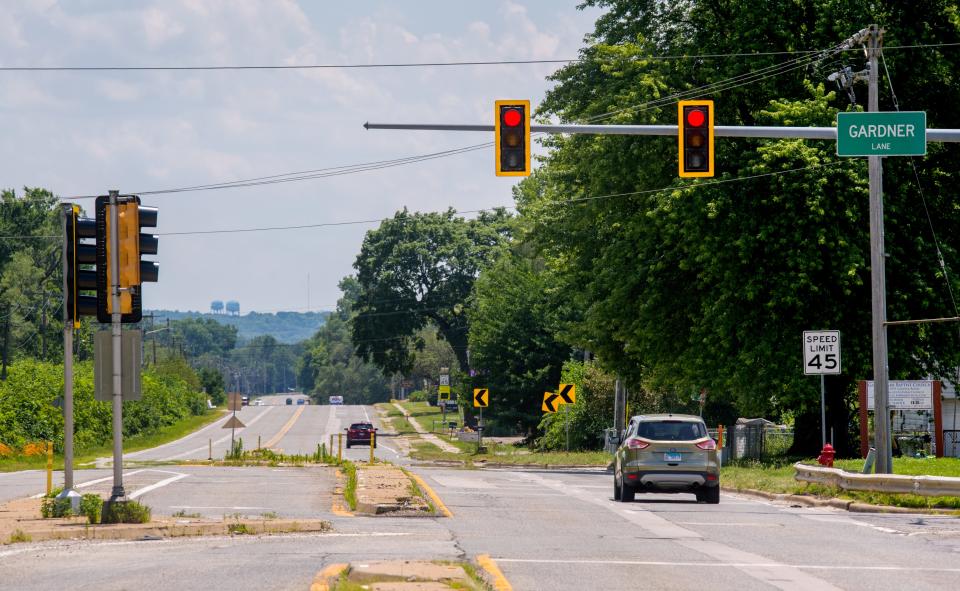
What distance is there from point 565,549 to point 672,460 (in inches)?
366

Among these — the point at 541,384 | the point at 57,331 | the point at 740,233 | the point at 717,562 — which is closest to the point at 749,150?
Result: the point at 740,233

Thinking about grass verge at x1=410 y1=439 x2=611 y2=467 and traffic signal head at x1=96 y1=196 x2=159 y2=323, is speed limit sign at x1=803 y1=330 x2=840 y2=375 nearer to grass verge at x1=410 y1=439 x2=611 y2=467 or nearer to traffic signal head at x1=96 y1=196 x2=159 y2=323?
traffic signal head at x1=96 y1=196 x2=159 y2=323

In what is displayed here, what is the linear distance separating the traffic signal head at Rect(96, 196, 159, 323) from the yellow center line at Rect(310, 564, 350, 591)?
6.77 m

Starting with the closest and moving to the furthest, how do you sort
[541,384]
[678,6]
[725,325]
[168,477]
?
[168,477] → [725,325] → [678,6] → [541,384]

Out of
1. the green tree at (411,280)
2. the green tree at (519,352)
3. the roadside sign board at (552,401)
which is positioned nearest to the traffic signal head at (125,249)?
the roadside sign board at (552,401)

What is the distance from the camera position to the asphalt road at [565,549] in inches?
472

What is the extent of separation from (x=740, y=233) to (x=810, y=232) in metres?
1.97

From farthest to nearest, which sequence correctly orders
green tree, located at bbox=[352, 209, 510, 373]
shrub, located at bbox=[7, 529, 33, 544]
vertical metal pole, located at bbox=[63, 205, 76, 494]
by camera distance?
green tree, located at bbox=[352, 209, 510, 373], vertical metal pole, located at bbox=[63, 205, 76, 494], shrub, located at bbox=[7, 529, 33, 544]

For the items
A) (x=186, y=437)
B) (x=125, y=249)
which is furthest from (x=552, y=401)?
(x=186, y=437)

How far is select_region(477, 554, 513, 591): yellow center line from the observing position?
11242 millimetres

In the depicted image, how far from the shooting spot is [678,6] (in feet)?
135

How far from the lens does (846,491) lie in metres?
24.1

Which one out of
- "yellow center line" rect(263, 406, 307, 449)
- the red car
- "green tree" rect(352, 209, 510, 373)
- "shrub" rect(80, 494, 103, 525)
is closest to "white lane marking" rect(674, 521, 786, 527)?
"shrub" rect(80, 494, 103, 525)

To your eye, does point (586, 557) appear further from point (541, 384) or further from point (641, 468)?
point (541, 384)
